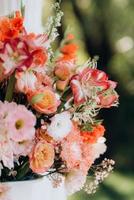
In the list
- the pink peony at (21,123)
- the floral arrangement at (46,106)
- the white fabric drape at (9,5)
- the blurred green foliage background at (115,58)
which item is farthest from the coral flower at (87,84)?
the blurred green foliage background at (115,58)

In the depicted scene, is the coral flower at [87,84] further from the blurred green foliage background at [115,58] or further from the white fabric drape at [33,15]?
the blurred green foliage background at [115,58]

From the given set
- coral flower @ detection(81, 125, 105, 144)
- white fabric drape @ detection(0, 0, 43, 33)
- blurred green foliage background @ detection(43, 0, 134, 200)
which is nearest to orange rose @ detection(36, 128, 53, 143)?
coral flower @ detection(81, 125, 105, 144)

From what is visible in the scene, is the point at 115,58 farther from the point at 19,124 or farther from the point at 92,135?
the point at 19,124

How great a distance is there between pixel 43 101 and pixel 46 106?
11 millimetres

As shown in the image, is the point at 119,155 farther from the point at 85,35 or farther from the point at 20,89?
the point at 20,89

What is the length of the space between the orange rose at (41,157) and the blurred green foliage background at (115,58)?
5.15ft

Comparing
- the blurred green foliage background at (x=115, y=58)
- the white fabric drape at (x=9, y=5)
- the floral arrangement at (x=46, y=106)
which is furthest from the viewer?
the blurred green foliage background at (x=115, y=58)

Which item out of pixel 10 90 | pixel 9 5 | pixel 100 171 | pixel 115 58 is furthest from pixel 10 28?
pixel 115 58

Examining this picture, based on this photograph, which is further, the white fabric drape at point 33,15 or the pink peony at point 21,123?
the white fabric drape at point 33,15

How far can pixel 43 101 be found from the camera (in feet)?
3.52

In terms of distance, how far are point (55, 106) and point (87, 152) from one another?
151 mm

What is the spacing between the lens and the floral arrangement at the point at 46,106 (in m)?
1.04

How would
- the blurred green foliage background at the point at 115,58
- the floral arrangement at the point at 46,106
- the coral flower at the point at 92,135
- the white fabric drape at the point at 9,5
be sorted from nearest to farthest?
1. the floral arrangement at the point at 46,106
2. the coral flower at the point at 92,135
3. the white fabric drape at the point at 9,5
4. the blurred green foliage background at the point at 115,58

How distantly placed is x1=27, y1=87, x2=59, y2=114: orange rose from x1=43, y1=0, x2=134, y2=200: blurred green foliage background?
1.57 metres
